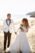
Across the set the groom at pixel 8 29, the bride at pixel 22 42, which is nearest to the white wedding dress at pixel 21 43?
the bride at pixel 22 42

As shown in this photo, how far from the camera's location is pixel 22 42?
2408 mm

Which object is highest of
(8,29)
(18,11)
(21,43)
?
(18,11)

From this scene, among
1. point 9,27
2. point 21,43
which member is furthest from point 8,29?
point 21,43

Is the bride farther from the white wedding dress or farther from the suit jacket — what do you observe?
the suit jacket

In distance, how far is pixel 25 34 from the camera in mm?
2410

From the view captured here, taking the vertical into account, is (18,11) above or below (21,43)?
above

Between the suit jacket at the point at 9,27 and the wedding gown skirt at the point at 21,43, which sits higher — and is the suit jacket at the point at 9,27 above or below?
above

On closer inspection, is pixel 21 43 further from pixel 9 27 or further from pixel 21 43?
pixel 9 27

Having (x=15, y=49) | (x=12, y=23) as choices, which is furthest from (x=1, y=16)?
(x=15, y=49)

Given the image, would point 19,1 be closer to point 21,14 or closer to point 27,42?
point 21,14

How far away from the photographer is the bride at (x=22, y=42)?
2.40 m

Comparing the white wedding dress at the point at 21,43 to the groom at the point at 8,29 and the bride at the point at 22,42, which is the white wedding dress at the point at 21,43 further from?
the groom at the point at 8,29

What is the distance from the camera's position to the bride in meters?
2.40

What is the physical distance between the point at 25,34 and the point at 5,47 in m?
0.34
